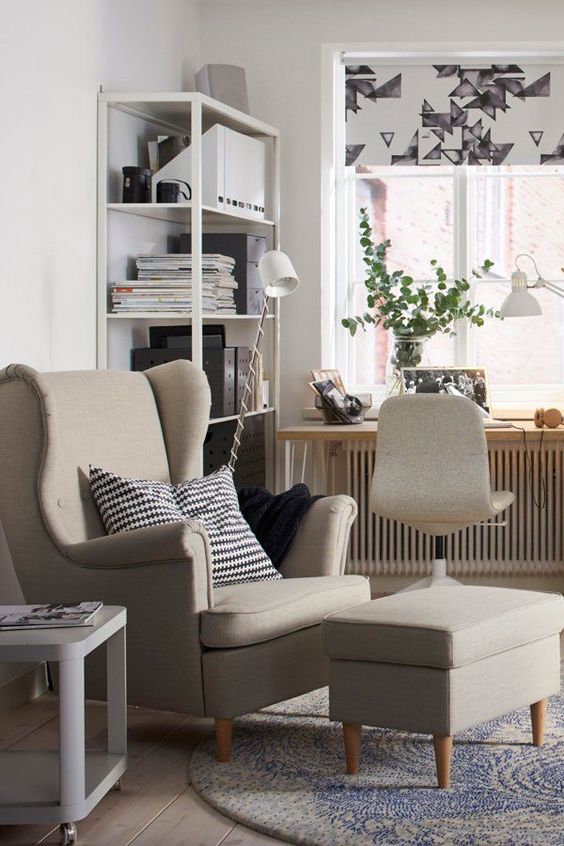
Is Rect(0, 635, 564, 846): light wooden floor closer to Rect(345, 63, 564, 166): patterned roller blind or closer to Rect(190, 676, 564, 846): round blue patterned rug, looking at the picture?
Rect(190, 676, 564, 846): round blue patterned rug

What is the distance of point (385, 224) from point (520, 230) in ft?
1.99

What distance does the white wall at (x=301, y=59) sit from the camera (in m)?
5.23

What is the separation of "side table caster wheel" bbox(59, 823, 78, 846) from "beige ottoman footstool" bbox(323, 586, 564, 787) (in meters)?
0.68

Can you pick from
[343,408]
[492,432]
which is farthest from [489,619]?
[343,408]

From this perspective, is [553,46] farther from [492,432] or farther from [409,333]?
[492,432]

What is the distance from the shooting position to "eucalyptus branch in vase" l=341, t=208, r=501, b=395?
5172 mm

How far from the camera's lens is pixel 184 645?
289 centimetres

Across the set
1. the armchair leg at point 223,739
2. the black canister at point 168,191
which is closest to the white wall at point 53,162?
the black canister at point 168,191

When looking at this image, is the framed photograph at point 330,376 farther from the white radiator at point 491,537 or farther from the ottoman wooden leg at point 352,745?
the ottoman wooden leg at point 352,745

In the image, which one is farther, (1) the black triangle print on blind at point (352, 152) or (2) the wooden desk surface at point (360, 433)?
(1) the black triangle print on blind at point (352, 152)

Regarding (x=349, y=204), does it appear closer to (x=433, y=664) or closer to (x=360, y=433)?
(x=360, y=433)

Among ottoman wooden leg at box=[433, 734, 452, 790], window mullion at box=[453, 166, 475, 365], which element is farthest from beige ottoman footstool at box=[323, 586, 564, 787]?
window mullion at box=[453, 166, 475, 365]

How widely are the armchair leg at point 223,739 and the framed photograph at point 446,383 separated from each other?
2417 mm

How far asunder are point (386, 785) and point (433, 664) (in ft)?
1.01
